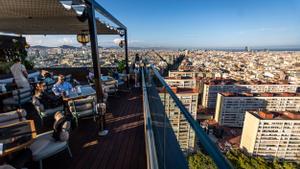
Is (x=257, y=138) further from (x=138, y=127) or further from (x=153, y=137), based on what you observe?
(x=153, y=137)

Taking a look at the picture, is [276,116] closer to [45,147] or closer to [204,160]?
[204,160]

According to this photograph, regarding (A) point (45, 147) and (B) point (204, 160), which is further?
(A) point (45, 147)

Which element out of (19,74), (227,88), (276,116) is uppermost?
(19,74)

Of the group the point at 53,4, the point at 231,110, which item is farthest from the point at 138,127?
the point at 231,110

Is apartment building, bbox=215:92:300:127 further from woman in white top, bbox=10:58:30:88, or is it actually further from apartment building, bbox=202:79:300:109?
woman in white top, bbox=10:58:30:88

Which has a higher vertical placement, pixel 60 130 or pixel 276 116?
pixel 60 130

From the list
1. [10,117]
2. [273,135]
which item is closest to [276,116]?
[273,135]
